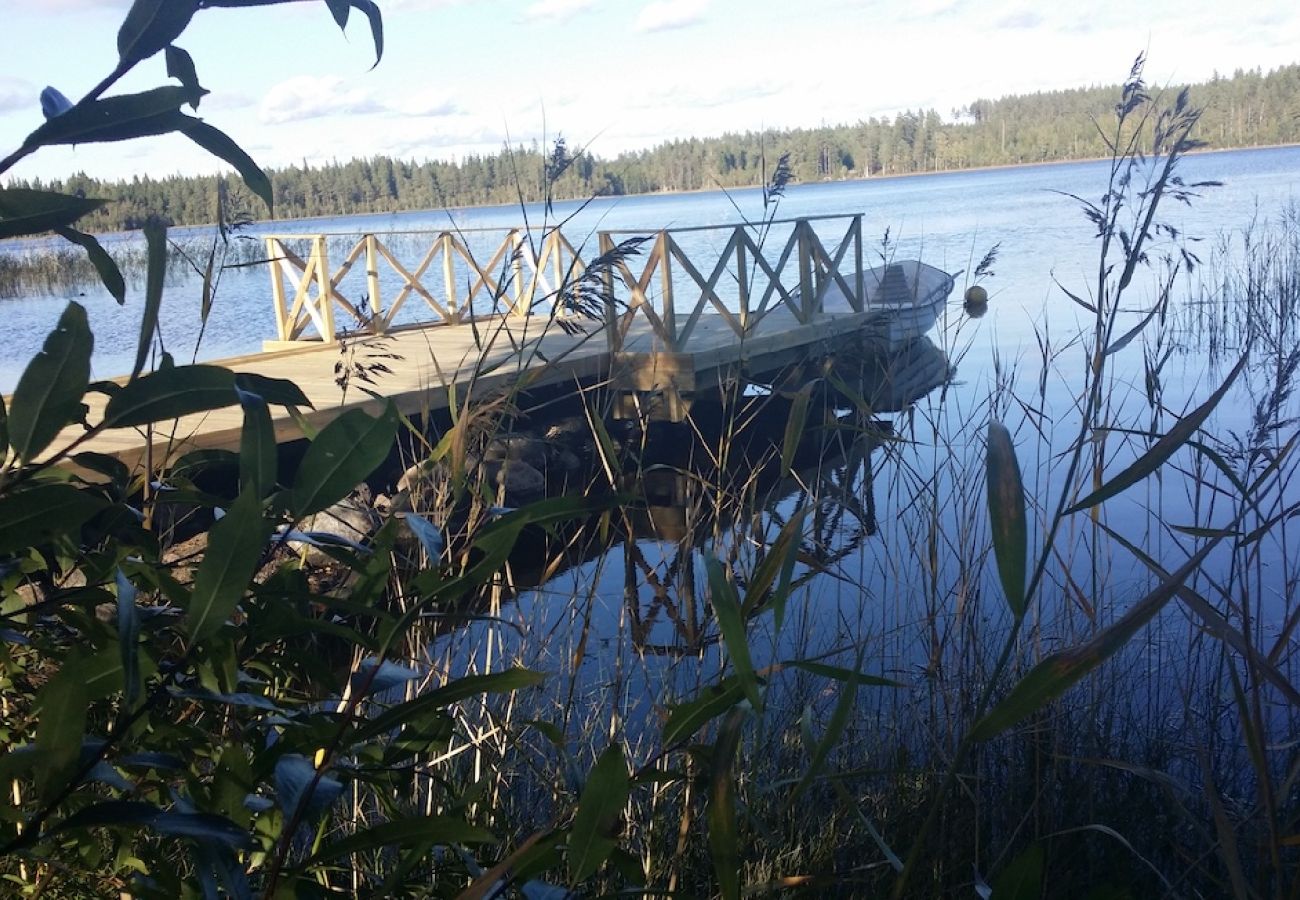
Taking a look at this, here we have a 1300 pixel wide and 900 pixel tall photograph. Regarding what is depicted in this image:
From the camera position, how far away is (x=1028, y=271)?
13609 millimetres

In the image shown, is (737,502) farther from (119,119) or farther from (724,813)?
(119,119)

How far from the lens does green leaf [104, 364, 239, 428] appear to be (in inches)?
22.3

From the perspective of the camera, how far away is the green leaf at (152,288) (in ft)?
1.86

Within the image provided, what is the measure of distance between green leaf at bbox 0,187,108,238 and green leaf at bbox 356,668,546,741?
315mm

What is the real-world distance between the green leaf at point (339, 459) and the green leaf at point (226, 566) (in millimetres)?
40

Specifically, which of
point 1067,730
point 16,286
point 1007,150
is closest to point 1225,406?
point 1067,730

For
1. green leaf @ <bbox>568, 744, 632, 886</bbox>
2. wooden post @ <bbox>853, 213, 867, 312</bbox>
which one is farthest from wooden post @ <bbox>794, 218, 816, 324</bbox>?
green leaf @ <bbox>568, 744, 632, 886</bbox>

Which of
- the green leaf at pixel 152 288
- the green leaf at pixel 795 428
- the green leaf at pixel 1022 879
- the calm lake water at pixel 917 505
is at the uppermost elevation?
the green leaf at pixel 152 288

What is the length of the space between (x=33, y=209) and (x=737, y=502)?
8.64 feet

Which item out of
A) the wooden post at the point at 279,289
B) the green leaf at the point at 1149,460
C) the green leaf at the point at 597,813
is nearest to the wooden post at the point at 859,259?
the wooden post at the point at 279,289

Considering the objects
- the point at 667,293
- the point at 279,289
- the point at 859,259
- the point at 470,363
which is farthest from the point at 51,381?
the point at 859,259

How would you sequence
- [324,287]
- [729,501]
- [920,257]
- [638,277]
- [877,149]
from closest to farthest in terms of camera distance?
1. [729,501]
2. [920,257]
3. [638,277]
4. [324,287]
5. [877,149]

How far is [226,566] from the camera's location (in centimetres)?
54

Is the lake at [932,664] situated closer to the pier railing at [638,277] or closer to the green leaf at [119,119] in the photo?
the green leaf at [119,119]
